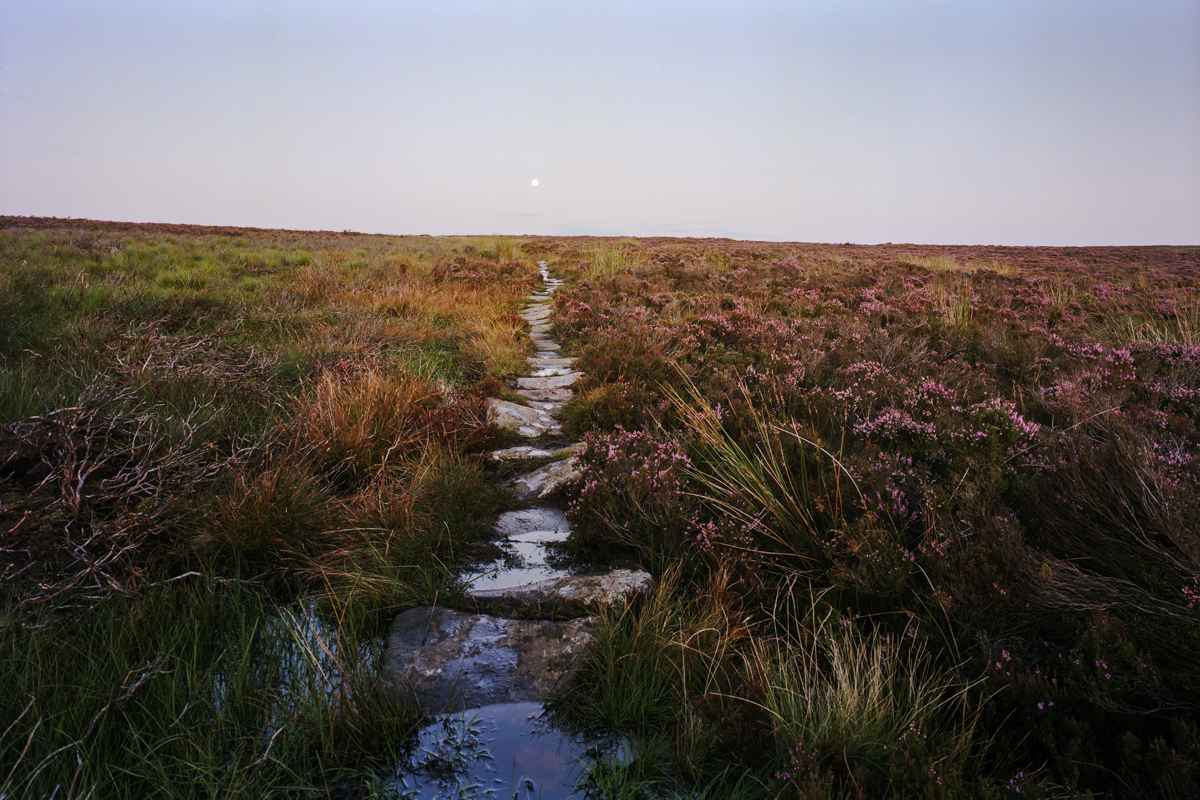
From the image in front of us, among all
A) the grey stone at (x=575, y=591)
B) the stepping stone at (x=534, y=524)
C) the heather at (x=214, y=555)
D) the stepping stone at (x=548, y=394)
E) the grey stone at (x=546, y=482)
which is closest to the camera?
the heather at (x=214, y=555)

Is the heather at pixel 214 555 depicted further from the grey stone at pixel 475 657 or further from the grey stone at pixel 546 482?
the grey stone at pixel 546 482

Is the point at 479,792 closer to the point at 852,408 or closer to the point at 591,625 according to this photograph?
the point at 591,625

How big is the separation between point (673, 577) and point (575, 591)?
47 cm

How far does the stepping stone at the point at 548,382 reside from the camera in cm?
634

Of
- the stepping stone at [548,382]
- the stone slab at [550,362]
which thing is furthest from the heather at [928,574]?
the stone slab at [550,362]

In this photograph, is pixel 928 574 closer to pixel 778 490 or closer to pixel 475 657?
pixel 778 490

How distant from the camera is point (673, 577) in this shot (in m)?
2.53

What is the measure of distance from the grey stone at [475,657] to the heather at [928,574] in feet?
0.97

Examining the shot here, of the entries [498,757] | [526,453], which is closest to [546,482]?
[526,453]

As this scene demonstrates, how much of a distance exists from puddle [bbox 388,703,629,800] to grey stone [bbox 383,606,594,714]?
0.08m

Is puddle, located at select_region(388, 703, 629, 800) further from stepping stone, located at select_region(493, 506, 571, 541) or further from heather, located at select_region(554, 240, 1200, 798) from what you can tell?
stepping stone, located at select_region(493, 506, 571, 541)

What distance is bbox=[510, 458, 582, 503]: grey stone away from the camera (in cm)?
377

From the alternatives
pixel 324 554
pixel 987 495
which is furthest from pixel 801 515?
pixel 324 554

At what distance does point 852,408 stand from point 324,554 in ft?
11.7
